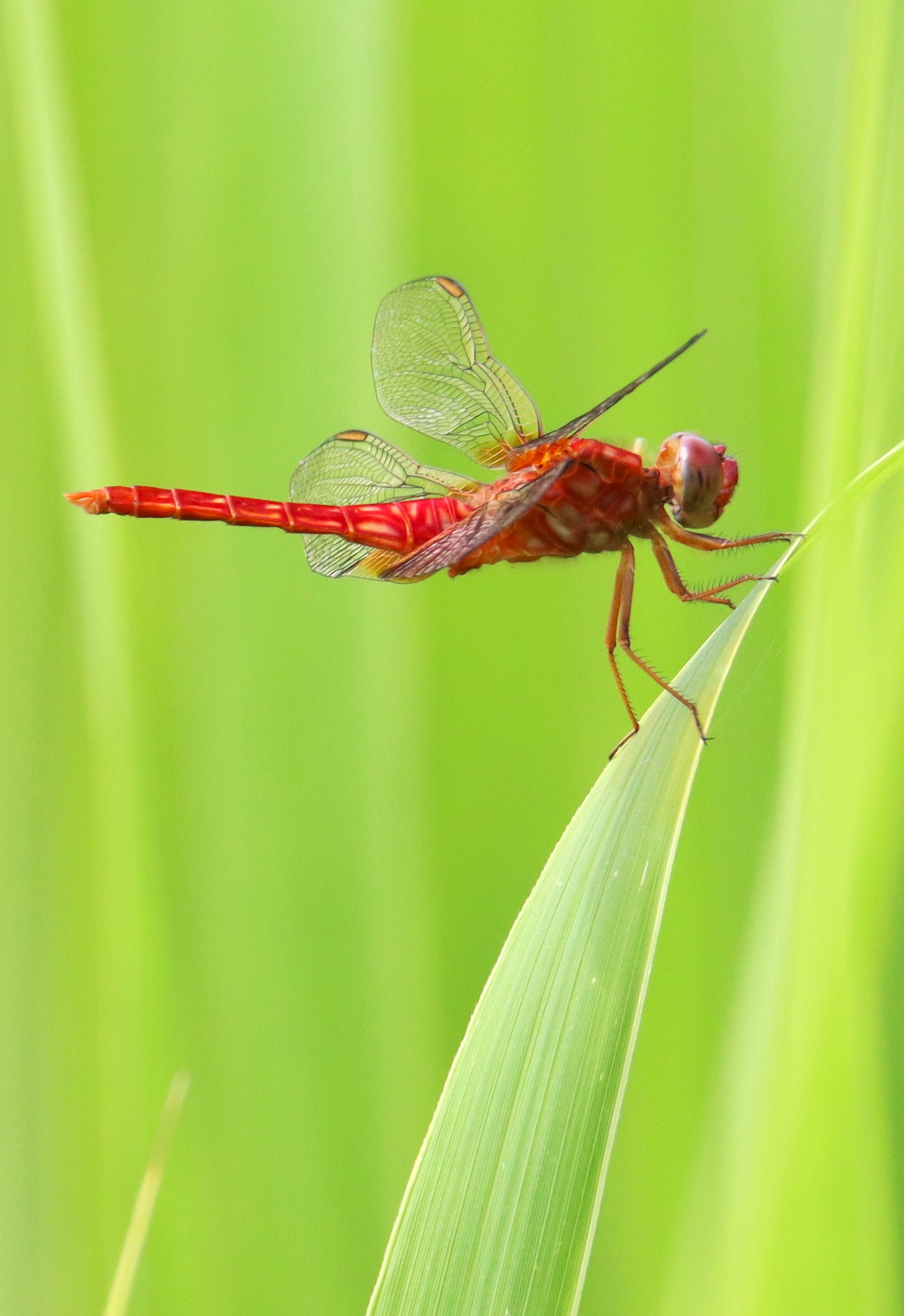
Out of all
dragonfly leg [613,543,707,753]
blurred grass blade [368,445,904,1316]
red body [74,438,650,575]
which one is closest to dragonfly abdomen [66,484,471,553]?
red body [74,438,650,575]

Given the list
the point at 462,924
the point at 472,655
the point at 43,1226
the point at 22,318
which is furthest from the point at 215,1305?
the point at 22,318

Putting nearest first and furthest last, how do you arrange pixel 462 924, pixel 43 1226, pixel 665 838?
pixel 665 838, pixel 43 1226, pixel 462 924

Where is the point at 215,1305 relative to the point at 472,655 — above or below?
below

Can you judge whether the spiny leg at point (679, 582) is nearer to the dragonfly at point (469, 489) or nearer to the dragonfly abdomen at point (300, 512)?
the dragonfly at point (469, 489)

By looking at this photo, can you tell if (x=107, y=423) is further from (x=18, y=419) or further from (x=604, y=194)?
(x=604, y=194)

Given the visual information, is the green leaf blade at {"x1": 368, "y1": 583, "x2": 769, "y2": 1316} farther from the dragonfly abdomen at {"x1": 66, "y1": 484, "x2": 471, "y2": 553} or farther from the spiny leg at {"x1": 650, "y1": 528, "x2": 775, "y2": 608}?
the dragonfly abdomen at {"x1": 66, "y1": 484, "x2": 471, "y2": 553}

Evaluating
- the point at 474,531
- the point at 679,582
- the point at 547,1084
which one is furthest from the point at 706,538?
the point at 547,1084
